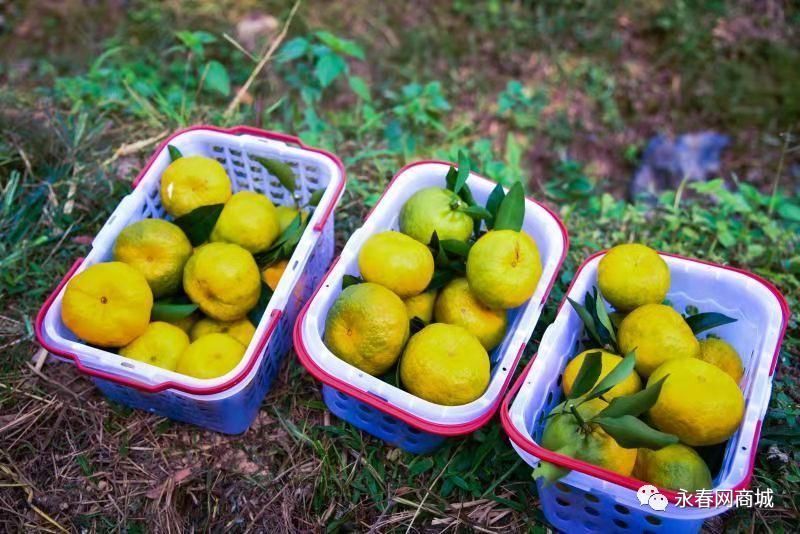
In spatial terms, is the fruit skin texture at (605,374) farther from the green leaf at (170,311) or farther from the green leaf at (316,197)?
the green leaf at (170,311)

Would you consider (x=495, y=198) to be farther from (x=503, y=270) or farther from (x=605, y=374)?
(x=605, y=374)

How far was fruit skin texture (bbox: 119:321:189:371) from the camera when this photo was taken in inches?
75.2

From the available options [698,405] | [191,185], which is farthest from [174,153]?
[698,405]

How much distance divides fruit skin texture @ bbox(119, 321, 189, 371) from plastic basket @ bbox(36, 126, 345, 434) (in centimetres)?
10

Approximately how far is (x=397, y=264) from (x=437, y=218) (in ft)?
0.82

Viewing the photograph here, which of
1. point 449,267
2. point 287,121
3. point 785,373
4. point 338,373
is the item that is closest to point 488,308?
point 449,267

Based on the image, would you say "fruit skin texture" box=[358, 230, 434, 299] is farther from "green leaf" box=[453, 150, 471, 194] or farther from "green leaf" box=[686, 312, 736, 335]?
"green leaf" box=[686, 312, 736, 335]

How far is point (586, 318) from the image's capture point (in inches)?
76.1

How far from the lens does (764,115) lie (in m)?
4.00

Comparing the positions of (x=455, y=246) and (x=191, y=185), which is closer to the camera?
(x=455, y=246)

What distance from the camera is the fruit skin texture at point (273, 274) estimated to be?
2201 millimetres

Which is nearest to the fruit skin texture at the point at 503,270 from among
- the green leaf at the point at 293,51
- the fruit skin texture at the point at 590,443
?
the fruit skin texture at the point at 590,443

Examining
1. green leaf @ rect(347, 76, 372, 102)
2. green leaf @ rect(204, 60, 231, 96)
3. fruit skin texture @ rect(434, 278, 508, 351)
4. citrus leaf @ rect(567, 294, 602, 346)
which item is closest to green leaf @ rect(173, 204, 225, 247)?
fruit skin texture @ rect(434, 278, 508, 351)

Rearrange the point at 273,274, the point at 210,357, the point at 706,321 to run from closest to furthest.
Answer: the point at 210,357, the point at 706,321, the point at 273,274
